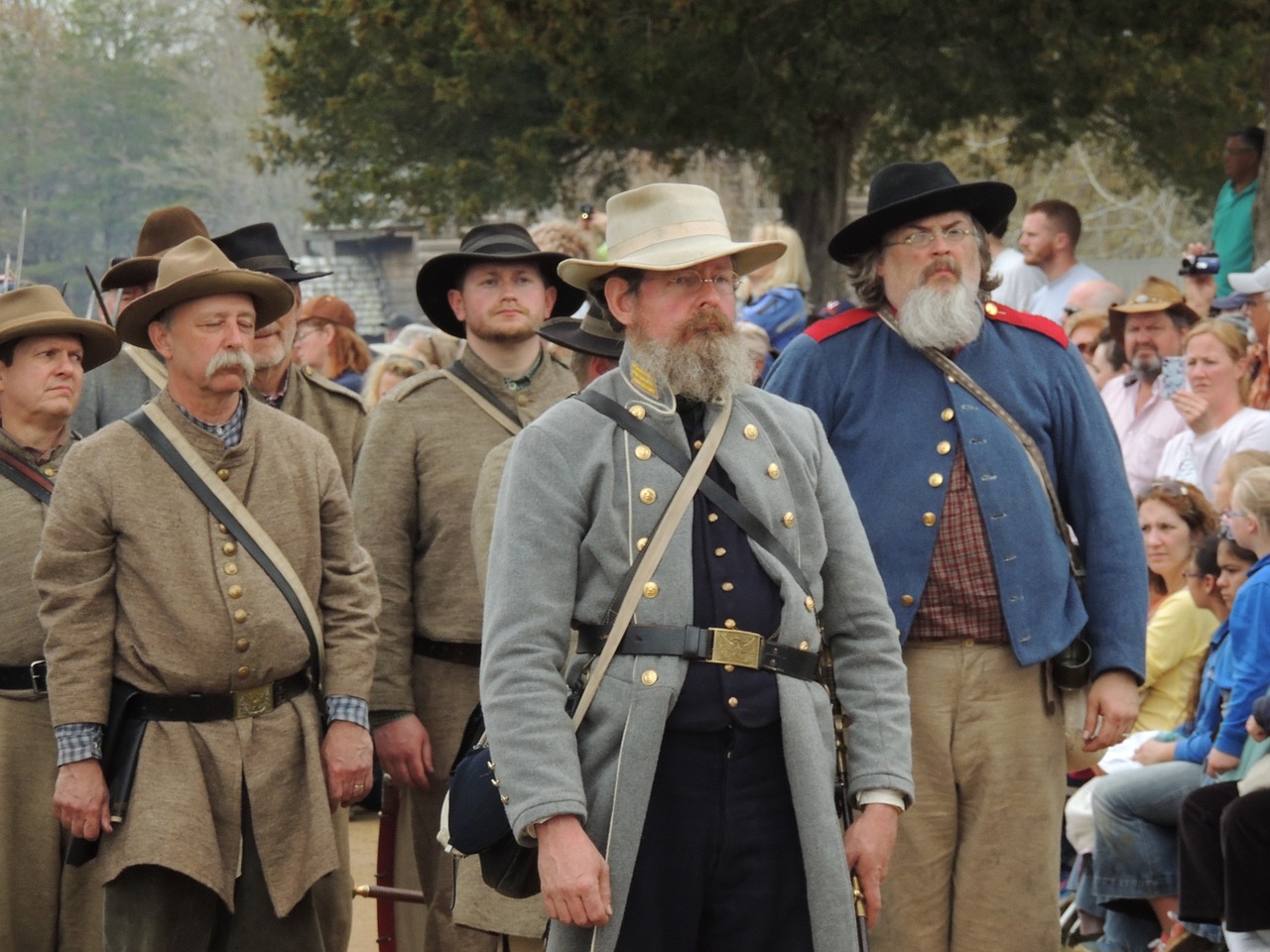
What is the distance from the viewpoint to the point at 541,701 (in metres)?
3.84

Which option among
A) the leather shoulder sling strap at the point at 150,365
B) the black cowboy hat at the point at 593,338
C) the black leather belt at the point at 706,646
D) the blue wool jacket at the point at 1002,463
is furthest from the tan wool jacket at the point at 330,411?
the black leather belt at the point at 706,646

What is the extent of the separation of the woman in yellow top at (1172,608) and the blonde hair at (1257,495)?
72cm

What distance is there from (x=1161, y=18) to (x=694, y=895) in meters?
13.5

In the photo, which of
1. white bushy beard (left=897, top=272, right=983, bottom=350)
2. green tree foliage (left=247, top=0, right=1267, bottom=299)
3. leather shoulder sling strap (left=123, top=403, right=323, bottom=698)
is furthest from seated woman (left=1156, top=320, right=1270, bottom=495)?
green tree foliage (left=247, top=0, right=1267, bottom=299)

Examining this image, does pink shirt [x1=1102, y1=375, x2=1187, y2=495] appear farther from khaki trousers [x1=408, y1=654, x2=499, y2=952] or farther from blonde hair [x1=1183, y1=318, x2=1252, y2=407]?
khaki trousers [x1=408, y1=654, x2=499, y2=952]

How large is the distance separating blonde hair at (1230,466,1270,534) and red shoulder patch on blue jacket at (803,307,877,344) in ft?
7.57

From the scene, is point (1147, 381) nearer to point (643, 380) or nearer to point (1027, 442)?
point (1027, 442)

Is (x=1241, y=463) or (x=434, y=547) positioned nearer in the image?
(x=434, y=547)

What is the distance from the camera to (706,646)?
393 cm

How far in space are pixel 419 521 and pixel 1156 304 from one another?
5.61 meters

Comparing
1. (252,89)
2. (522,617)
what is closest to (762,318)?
(522,617)

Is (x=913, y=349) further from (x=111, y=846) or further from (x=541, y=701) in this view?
(x=111, y=846)

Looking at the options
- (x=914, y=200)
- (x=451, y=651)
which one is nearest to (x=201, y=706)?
(x=451, y=651)

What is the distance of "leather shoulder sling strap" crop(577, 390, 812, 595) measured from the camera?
4.02 m
